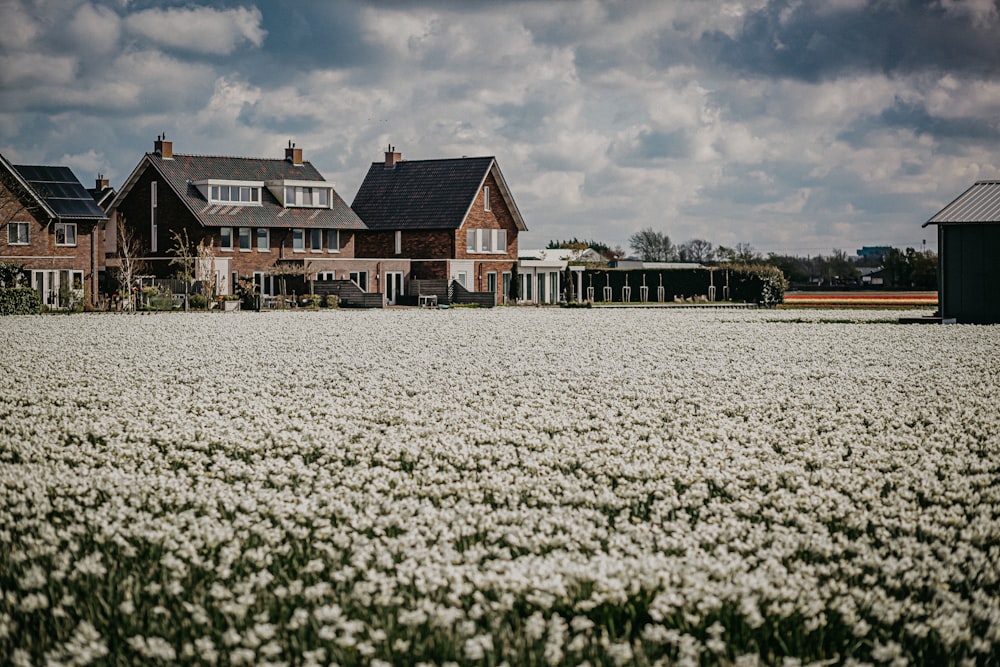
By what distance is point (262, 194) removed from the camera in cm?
6300

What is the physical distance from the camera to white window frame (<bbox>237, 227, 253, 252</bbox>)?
60344 millimetres

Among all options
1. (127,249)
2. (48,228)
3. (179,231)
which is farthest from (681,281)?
(48,228)

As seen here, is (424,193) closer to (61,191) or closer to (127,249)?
(127,249)

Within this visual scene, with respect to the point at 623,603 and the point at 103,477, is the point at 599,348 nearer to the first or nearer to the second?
the point at 103,477

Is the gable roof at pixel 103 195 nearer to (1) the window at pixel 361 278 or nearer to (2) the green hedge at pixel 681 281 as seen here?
(1) the window at pixel 361 278

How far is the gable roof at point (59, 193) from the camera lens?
178 feet

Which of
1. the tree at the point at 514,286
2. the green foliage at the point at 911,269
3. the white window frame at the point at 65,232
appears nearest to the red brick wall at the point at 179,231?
the white window frame at the point at 65,232

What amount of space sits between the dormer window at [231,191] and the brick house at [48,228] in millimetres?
6520

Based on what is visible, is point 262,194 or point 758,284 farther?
point 758,284

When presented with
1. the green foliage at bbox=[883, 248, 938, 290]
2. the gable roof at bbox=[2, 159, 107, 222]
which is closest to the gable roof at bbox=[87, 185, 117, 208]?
the gable roof at bbox=[2, 159, 107, 222]

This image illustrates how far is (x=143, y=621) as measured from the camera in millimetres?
5289

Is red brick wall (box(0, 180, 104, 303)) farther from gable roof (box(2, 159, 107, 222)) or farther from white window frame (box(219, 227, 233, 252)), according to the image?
white window frame (box(219, 227, 233, 252))

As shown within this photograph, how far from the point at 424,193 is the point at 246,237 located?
11902mm

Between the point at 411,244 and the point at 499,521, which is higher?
the point at 411,244
